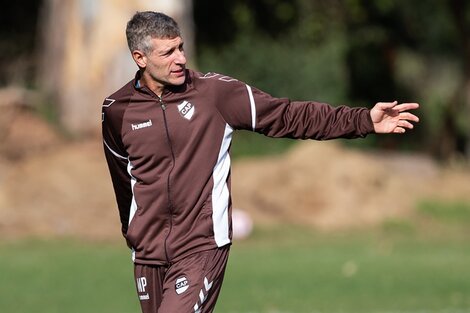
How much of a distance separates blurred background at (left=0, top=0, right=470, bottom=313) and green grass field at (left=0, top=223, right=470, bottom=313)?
0.11ft

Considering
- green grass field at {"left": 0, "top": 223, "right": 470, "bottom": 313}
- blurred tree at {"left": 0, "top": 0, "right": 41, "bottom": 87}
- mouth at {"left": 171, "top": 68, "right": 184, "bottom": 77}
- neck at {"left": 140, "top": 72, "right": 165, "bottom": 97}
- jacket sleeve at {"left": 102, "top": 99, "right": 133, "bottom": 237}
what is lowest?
blurred tree at {"left": 0, "top": 0, "right": 41, "bottom": 87}

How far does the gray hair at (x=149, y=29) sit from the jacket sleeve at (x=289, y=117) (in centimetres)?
49

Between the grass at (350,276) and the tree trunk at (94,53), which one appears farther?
the tree trunk at (94,53)

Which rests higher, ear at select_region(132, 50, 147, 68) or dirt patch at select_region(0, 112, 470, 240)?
ear at select_region(132, 50, 147, 68)

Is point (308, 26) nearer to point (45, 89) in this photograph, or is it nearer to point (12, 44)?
point (45, 89)

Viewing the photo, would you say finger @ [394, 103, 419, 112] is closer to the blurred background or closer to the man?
the man

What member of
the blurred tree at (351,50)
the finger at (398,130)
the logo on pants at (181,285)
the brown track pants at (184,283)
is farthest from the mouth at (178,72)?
the blurred tree at (351,50)

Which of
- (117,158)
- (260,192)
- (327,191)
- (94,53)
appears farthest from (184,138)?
(94,53)

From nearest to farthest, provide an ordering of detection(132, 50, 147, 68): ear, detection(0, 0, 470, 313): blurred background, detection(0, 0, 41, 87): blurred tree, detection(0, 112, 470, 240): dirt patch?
detection(132, 50, 147, 68): ear < detection(0, 0, 470, 313): blurred background < detection(0, 112, 470, 240): dirt patch < detection(0, 0, 41, 87): blurred tree

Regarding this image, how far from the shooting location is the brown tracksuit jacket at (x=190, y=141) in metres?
7.28

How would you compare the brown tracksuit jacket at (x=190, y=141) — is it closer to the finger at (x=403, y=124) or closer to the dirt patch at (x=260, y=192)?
the finger at (x=403, y=124)

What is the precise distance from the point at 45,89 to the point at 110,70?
5.87 m

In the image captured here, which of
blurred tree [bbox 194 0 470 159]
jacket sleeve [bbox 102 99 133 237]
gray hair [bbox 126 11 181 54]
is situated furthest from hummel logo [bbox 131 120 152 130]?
blurred tree [bbox 194 0 470 159]

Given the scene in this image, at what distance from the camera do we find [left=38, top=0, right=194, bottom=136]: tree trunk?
23109 mm
